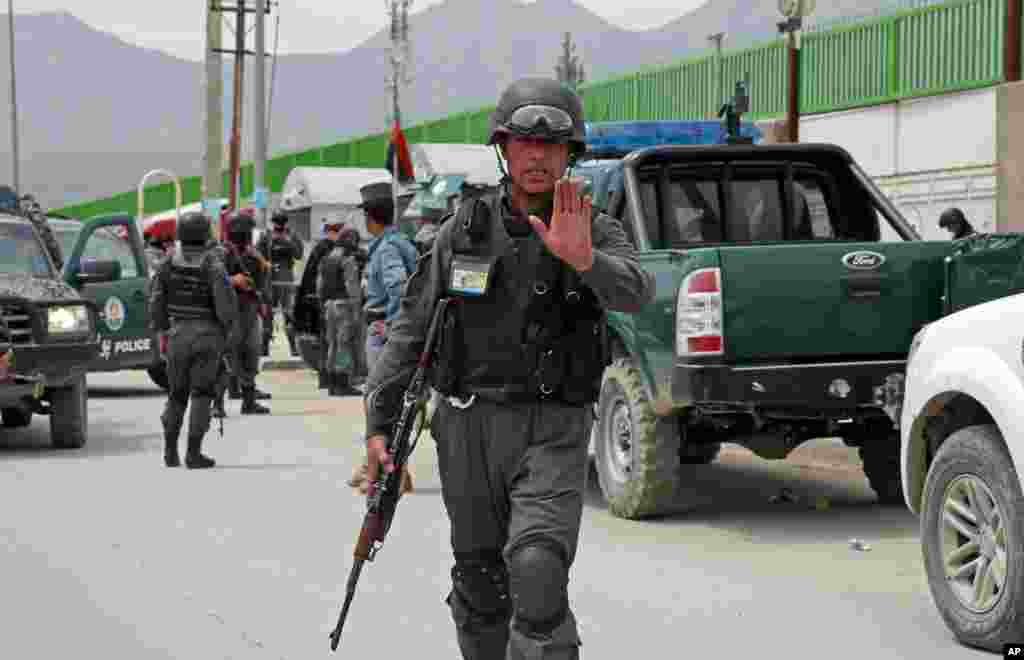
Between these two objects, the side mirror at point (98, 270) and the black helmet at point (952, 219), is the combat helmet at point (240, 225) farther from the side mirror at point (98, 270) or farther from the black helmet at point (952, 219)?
the black helmet at point (952, 219)

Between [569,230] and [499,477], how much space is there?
78 cm

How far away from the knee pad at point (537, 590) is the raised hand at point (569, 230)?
76 centimetres

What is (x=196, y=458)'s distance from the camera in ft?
44.3

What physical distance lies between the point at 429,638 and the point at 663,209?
4360 millimetres

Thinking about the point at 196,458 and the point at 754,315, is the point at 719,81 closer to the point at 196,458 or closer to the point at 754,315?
the point at 196,458

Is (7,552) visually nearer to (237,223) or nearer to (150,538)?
(150,538)

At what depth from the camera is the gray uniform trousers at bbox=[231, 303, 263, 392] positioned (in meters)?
18.1

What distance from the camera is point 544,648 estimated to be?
4.95 meters

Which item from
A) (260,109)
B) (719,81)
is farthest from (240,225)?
(260,109)

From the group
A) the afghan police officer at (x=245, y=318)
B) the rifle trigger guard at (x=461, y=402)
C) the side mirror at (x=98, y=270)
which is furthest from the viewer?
the afghan police officer at (x=245, y=318)

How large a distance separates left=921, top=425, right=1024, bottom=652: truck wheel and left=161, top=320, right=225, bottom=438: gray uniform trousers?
7326mm

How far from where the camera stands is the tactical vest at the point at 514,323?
207 inches

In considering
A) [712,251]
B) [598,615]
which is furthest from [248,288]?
[598,615]

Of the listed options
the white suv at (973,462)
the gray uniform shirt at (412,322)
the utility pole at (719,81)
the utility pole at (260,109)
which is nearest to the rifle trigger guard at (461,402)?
the gray uniform shirt at (412,322)
